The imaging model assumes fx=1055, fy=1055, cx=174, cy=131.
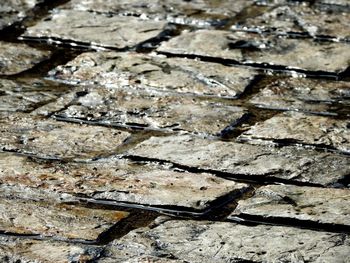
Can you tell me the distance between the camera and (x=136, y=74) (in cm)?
425

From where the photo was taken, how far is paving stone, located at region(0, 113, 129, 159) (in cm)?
352

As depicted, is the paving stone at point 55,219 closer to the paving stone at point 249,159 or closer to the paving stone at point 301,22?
the paving stone at point 249,159

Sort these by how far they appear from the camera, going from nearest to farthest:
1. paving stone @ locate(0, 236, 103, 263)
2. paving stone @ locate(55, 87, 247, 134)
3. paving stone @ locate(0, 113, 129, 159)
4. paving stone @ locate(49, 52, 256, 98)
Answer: paving stone @ locate(0, 236, 103, 263) → paving stone @ locate(0, 113, 129, 159) → paving stone @ locate(55, 87, 247, 134) → paving stone @ locate(49, 52, 256, 98)

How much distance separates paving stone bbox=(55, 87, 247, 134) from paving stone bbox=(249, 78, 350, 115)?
0.16 metres

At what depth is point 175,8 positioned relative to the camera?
16.7ft

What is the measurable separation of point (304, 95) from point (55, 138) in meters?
1.01

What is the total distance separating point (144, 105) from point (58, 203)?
0.90 metres

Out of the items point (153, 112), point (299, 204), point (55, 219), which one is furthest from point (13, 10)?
point (299, 204)

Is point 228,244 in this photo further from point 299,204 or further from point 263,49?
point 263,49

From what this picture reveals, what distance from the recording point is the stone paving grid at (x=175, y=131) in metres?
2.91

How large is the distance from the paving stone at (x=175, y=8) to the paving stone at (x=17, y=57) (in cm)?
60

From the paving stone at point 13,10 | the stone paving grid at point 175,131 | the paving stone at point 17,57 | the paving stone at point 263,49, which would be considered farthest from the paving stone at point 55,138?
the paving stone at point 13,10

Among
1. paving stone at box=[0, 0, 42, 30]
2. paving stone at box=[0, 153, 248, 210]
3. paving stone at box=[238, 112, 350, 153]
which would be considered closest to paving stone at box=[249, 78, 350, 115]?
paving stone at box=[238, 112, 350, 153]

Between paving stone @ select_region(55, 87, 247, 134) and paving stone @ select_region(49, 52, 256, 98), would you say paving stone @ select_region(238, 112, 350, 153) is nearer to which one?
paving stone @ select_region(55, 87, 247, 134)
